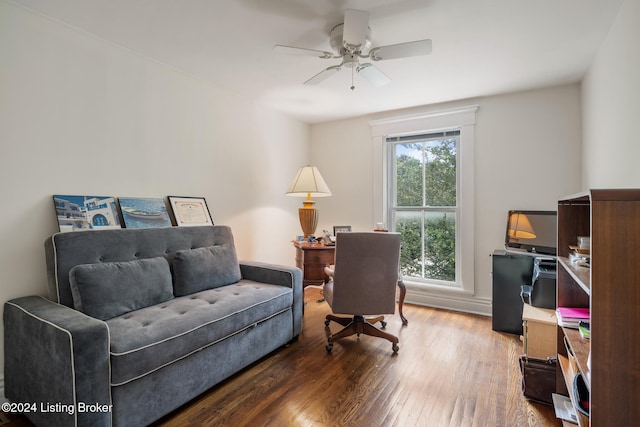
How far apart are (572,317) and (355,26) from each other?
77.5 inches

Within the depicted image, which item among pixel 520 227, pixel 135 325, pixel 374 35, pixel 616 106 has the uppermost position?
pixel 374 35

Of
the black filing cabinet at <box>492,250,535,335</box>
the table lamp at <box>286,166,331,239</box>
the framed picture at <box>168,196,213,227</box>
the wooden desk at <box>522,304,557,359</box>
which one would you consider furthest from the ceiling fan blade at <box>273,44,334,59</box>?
the black filing cabinet at <box>492,250,535,335</box>

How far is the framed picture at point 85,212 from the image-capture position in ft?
6.51

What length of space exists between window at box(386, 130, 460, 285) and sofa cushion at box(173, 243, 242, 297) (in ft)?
7.26

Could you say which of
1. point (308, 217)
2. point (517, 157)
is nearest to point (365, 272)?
point (308, 217)

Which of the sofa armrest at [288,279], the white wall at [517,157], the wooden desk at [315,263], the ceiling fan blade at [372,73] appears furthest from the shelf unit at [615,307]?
the white wall at [517,157]

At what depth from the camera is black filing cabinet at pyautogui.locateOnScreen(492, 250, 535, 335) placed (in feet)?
9.12

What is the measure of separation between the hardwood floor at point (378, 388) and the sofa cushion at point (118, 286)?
0.68 meters

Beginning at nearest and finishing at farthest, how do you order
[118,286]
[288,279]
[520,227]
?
[118,286] → [288,279] → [520,227]

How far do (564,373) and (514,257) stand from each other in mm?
1389

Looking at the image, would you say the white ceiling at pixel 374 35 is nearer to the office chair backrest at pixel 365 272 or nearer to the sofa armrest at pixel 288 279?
the office chair backrest at pixel 365 272

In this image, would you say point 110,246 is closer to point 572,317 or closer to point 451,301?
point 572,317

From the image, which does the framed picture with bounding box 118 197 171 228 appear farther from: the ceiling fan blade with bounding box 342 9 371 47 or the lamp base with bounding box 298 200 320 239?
the ceiling fan blade with bounding box 342 9 371 47

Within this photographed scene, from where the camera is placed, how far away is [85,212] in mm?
2098
